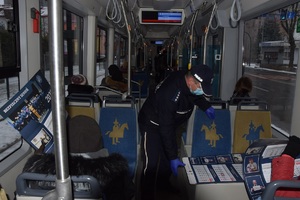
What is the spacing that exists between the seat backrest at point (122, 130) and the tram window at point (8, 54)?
2.98ft

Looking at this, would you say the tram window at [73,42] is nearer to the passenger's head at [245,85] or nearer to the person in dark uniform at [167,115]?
the person in dark uniform at [167,115]

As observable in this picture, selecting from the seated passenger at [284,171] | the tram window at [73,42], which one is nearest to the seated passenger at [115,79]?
the tram window at [73,42]

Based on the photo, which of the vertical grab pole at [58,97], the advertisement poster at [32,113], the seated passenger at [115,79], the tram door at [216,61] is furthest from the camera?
the seated passenger at [115,79]

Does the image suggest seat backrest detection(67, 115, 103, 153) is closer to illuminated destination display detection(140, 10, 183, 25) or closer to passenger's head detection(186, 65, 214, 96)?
passenger's head detection(186, 65, 214, 96)

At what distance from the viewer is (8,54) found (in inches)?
104

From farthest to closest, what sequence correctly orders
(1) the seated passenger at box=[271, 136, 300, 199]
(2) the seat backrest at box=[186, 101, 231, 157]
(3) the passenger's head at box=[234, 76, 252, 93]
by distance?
(3) the passenger's head at box=[234, 76, 252, 93] < (2) the seat backrest at box=[186, 101, 231, 157] < (1) the seated passenger at box=[271, 136, 300, 199]

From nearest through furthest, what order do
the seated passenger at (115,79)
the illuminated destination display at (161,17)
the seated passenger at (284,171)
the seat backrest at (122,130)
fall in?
the seated passenger at (284,171) → the seat backrest at (122,130) → the seated passenger at (115,79) → the illuminated destination display at (161,17)

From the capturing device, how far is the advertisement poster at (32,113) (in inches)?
89.5

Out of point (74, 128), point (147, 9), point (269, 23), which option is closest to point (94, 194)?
point (74, 128)

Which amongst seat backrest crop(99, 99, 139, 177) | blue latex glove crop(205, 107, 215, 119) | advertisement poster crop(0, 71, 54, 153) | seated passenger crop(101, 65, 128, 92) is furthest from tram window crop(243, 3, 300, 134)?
advertisement poster crop(0, 71, 54, 153)

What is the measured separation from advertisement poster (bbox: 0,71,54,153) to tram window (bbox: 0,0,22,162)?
0.27 m

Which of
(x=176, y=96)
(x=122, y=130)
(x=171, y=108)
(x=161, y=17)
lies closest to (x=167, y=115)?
(x=171, y=108)

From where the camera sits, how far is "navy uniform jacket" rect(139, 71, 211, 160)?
107 inches

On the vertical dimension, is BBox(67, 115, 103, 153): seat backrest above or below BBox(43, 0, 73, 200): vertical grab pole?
below
